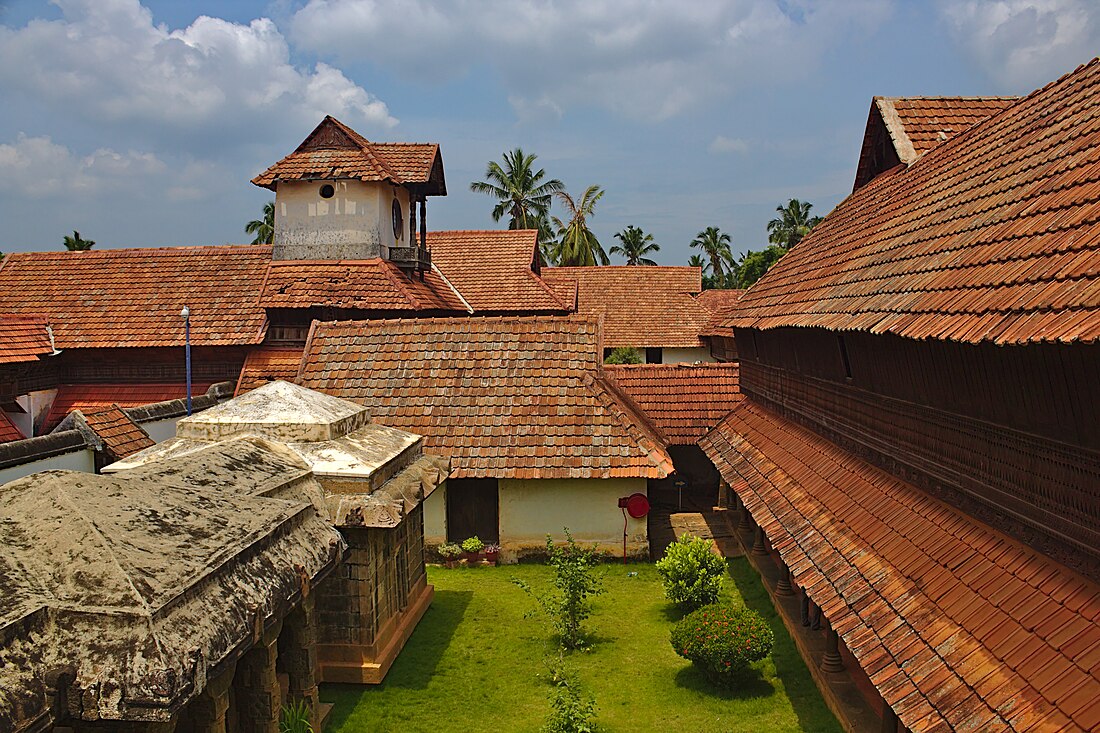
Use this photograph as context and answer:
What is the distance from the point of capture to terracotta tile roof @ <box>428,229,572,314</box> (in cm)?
2597

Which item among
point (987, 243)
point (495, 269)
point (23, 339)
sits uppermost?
point (495, 269)

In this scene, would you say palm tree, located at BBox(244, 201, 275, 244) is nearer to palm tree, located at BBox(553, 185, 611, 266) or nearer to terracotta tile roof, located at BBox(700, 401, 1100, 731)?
palm tree, located at BBox(553, 185, 611, 266)

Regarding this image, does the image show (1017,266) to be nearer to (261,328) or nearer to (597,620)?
(597,620)

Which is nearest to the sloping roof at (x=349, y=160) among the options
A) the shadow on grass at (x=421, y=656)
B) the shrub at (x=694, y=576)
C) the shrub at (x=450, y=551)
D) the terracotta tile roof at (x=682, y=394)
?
the terracotta tile roof at (x=682, y=394)

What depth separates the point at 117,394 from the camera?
2120 cm

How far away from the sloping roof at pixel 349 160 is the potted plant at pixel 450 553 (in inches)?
423

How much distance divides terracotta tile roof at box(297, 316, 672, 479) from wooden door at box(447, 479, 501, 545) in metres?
0.61

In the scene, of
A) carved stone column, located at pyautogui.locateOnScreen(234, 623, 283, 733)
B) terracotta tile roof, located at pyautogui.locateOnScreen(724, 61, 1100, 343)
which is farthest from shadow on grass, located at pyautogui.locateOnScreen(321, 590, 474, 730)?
terracotta tile roof, located at pyautogui.locateOnScreen(724, 61, 1100, 343)

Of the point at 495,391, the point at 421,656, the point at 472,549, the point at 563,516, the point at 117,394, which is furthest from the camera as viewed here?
the point at 117,394

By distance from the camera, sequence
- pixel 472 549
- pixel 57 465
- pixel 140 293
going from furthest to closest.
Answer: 1. pixel 140 293
2. pixel 472 549
3. pixel 57 465

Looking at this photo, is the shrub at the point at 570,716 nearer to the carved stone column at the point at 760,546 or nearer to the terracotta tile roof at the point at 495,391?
the carved stone column at the point at 760,546

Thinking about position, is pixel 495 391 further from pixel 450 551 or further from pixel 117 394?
pixel 117 394

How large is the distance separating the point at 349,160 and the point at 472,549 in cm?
1196

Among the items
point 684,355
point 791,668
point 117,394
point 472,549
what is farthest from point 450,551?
point 684,355
